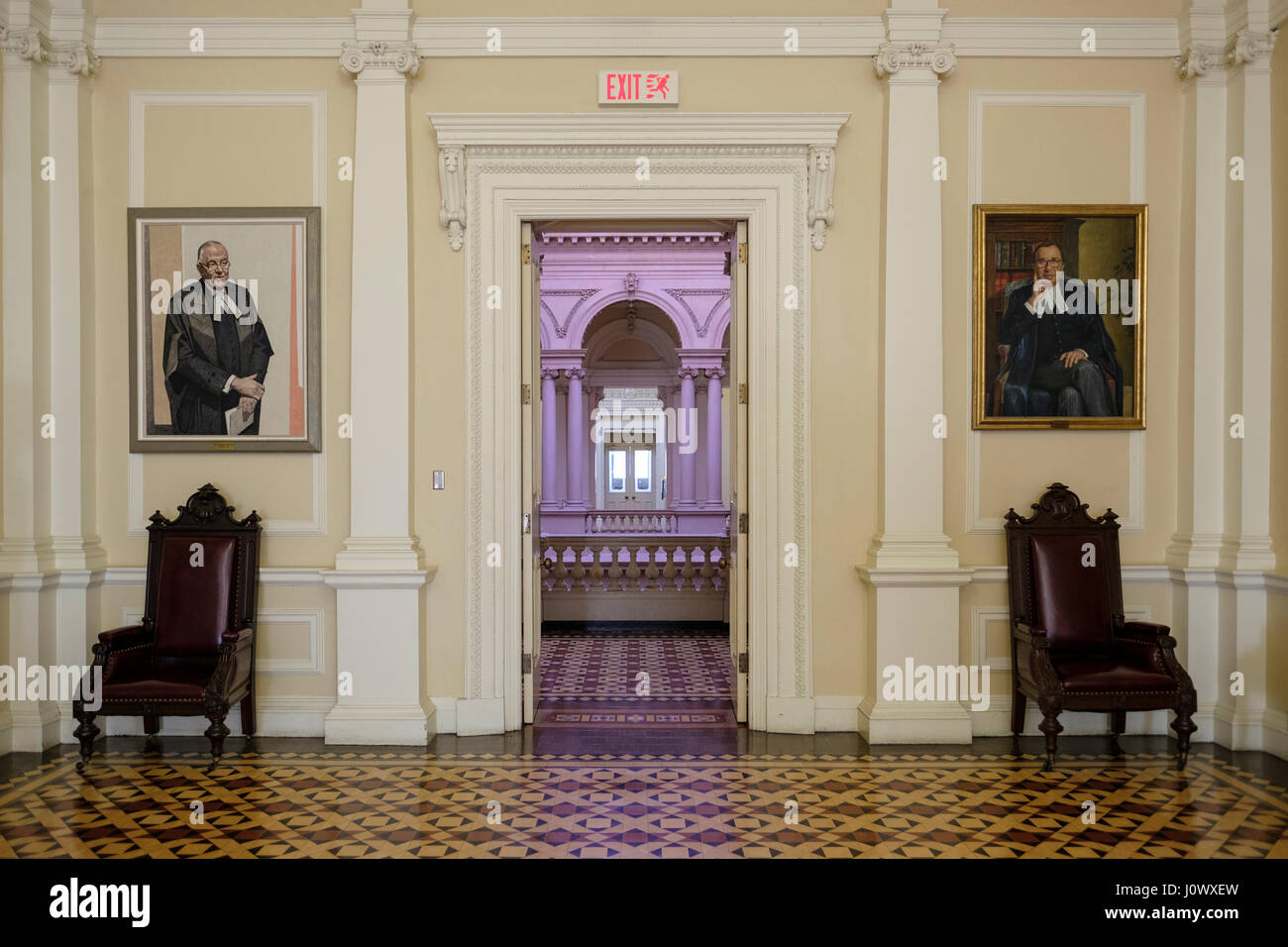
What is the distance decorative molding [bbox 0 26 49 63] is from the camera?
18.7 feet

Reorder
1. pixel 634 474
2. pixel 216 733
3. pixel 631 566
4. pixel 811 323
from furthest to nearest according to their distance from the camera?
pixel 634 474 < pixel 631 566 < pixel 811 323 < pixel 216 733

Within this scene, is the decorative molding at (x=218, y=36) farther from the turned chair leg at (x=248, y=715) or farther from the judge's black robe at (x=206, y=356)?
the turned chair leg at (x=248, y=715)

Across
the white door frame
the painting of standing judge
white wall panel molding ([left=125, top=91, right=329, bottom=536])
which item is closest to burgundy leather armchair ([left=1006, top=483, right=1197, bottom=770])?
the white door frame

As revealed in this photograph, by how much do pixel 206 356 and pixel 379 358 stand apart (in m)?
1.16

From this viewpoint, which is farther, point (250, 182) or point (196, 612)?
point (250, 182)

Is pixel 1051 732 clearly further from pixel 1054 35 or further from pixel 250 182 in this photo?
pixel 250 182

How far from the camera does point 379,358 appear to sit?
591cm

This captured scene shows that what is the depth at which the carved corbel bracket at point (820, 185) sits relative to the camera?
19.6 ft

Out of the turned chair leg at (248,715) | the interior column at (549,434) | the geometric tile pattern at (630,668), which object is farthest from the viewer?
the interior column at (549,434)

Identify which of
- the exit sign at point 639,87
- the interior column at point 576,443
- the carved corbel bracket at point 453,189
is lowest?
the interior column at point 576,443

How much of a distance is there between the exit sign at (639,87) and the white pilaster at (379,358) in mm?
1229

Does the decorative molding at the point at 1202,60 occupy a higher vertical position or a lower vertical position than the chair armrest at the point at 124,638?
higher

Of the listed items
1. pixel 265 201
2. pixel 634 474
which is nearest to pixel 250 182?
pixel 265 201

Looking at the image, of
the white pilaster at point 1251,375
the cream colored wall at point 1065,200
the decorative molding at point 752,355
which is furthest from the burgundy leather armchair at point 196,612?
the white pilaster at point 1251,375
